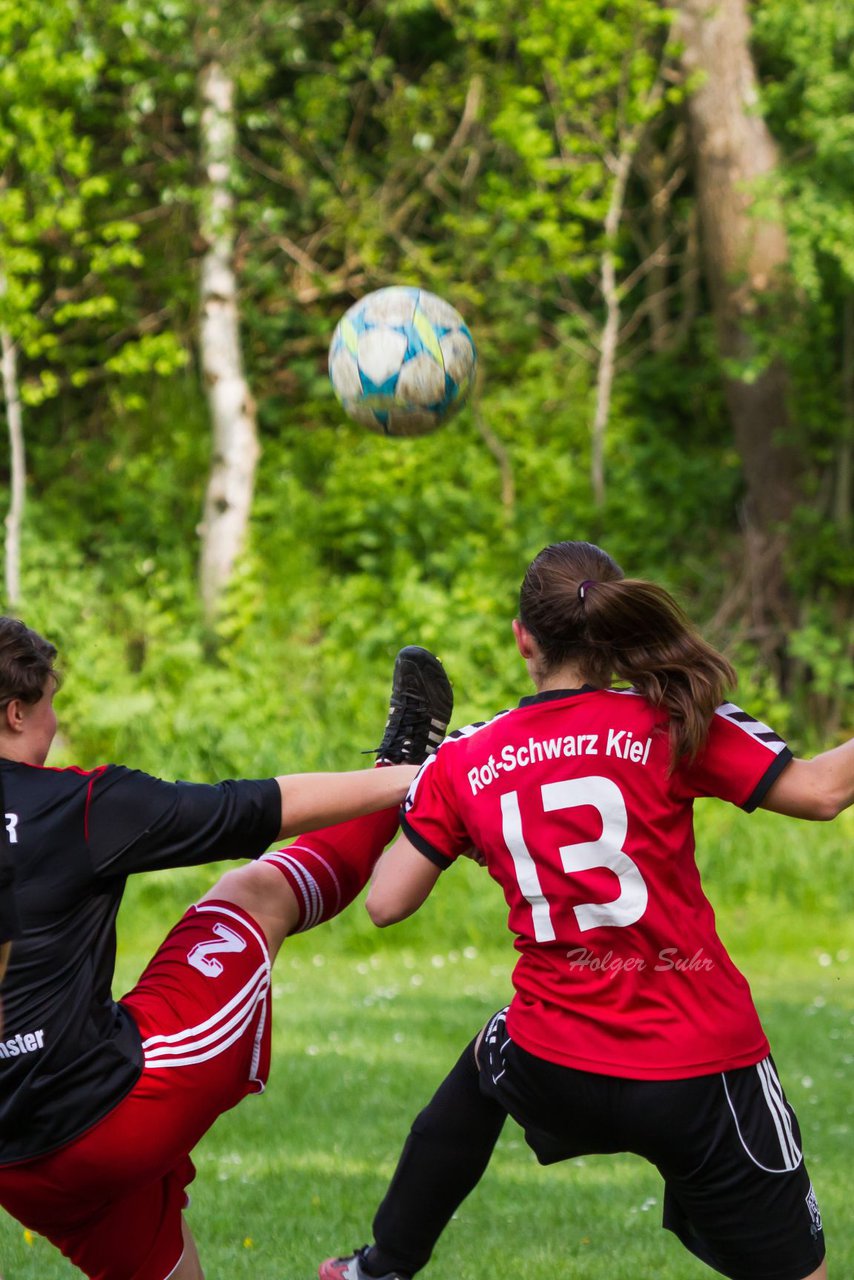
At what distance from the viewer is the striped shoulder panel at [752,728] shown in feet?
9.52

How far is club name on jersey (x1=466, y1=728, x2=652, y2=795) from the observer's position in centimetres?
288

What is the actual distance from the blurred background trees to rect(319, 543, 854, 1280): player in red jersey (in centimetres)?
843

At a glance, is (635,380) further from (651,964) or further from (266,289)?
(651,964)

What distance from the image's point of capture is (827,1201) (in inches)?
193

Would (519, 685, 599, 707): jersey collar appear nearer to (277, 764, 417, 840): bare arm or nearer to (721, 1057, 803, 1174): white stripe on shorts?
(277, 764, 417, 840): bare arm

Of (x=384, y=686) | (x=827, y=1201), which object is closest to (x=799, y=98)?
(x=384, y=686)

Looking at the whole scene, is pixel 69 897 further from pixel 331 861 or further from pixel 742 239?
pixel 742 239

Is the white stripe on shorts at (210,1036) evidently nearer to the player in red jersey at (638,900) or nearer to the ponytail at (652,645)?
the player in red jersey at (638,900)

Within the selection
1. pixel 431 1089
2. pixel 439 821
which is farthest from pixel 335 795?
pixel 431 1089

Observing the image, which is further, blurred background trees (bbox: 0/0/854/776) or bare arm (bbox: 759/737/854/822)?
blurred background trees (bbox: 0/0/854/776)

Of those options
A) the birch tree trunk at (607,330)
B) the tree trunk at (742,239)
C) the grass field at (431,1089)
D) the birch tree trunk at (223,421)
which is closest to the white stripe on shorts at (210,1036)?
the grass field at (431,1089)

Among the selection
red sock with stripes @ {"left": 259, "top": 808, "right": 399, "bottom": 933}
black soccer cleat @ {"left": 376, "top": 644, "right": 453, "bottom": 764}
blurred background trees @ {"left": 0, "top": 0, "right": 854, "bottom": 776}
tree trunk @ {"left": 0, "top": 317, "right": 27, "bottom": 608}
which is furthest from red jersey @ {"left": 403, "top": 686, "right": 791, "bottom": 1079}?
tree trunk @ {"left": 0, "top": 317, "right": 27, "bottom": 608}

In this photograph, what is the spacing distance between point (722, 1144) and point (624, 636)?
0.95m

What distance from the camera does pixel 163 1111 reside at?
307 cm
